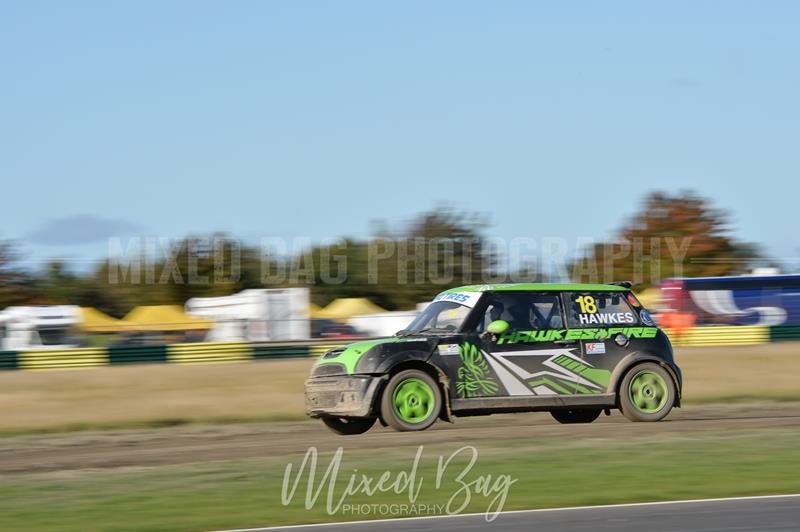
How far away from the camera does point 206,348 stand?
28125 millimetres

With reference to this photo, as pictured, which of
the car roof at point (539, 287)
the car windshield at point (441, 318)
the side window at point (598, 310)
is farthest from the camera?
the side window at point (598, 310)

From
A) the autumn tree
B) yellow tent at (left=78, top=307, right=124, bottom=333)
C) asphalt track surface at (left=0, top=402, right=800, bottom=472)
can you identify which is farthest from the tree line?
asphalt track surface at (left=0, top=402, right=800, bottom=472)

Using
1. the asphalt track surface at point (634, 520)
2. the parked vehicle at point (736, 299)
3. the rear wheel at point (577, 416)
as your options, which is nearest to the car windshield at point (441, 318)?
the rear wheel at point (577, 416)

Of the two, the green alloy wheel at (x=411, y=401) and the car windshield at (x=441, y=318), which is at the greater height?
the car windshield at (x=441, y=318)

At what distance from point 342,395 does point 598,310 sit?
10.7 ft

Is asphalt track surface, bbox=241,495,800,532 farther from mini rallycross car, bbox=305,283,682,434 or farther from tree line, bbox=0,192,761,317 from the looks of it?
tree line, bbox=0,192,761,317

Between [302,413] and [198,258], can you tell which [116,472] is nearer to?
[302,413]

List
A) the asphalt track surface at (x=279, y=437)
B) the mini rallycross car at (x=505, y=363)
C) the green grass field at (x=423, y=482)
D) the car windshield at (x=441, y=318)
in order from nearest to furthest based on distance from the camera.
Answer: the green grass field at (x=423, y=482) < the asphalt track surface at (x=279, y=437) < the mini rallycross car at (x=505, y=363) < the car windshield at (x=441, y=318)

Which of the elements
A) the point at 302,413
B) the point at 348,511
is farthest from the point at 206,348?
the point at 348,511

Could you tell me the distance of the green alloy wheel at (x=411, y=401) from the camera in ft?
41.6

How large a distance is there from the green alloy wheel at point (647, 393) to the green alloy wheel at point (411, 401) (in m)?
2.34

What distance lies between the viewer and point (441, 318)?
13367mm

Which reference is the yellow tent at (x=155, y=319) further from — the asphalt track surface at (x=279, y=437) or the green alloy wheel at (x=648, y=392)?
the green alloy wheel at (x=648, y=392)

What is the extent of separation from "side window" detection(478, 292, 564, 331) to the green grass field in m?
1.48
